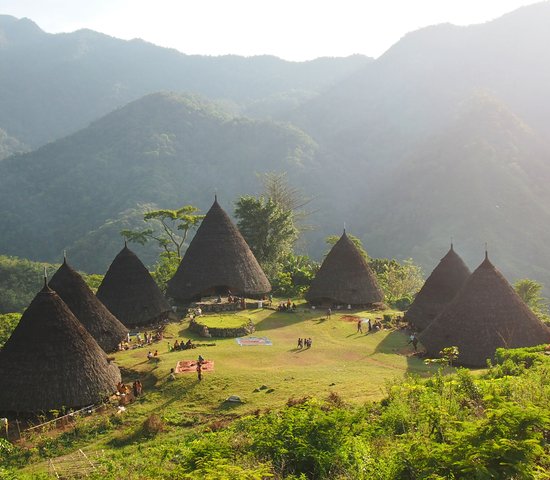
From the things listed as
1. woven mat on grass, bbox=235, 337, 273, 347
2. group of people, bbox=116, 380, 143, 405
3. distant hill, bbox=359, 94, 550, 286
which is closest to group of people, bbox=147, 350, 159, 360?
group of people, bbox=116, 380, 143, 405

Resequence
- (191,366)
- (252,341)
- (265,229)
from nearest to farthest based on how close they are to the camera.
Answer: (191,366) < (252,341) < (265,229)

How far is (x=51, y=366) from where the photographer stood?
1677cm

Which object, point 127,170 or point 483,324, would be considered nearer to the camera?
point 483,324

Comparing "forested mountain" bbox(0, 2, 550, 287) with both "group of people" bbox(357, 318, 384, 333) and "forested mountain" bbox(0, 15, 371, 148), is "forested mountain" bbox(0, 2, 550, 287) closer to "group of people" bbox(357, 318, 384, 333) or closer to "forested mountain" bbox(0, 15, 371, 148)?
"forested mountain" bbox(0, 15, 371, 148)

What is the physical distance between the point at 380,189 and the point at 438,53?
200 ft

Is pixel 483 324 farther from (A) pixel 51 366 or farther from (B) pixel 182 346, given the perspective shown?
(A) pixel 51 366

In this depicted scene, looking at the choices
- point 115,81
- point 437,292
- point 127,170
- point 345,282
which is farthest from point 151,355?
point 115,81

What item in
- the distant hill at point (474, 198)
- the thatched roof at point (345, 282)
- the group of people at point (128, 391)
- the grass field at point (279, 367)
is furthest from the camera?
the distant hill at point (474, 198)

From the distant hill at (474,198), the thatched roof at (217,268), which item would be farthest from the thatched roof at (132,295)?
the distant hill at (474,198)

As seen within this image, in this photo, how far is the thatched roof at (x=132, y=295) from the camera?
26594 mm

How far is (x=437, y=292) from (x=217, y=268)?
12456 millimetres

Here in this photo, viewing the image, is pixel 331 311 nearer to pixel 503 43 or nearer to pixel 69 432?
pixel 69 432

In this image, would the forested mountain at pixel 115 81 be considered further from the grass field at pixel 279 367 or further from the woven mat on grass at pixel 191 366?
the woven mat on grass at pixel 191 366

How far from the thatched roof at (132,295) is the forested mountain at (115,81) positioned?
115 metres
